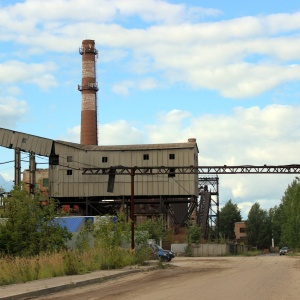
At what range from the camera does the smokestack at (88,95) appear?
7800 cm

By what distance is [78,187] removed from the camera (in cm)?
6775

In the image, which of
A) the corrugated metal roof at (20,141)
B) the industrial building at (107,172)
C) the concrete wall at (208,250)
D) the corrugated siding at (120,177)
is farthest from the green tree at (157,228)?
the corrugated metal roof at (20,141)

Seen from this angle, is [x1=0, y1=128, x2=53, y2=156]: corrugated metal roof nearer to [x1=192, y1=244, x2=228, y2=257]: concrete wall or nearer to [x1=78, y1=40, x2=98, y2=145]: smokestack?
[x1=78, y1=40, x2=98, y2=145]: smokestack

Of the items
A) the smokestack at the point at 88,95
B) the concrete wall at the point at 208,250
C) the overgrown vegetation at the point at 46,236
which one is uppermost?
the smokestack at the point at 88,95

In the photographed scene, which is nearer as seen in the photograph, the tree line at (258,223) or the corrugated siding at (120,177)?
the corrugated siding at (120,177)

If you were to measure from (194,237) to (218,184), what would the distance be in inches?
735

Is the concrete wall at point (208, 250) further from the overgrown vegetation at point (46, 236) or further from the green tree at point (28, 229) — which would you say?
the green tree at point (28, 229)

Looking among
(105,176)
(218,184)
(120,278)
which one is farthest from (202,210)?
(120,278)

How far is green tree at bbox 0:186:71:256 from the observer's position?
32.4 m

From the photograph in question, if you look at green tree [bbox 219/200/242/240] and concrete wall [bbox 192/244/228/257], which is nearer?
concrete wall [bbox 192/244/228/257]

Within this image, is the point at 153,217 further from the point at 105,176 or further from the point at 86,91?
the point at 86,91

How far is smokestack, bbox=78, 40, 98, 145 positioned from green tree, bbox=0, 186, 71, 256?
145 ft

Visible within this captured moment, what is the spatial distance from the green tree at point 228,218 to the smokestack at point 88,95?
7503 cm

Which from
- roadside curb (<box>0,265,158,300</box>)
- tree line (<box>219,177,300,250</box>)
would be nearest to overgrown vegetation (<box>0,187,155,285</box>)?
roadside curb (<box>0,265,158,300</box>)
